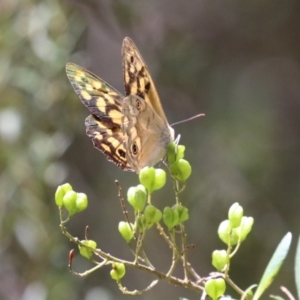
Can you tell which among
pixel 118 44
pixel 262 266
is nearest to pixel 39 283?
pixel 262 266

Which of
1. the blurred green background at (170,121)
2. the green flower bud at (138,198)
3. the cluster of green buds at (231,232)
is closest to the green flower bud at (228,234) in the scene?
the cluster of green buds at (231,232)

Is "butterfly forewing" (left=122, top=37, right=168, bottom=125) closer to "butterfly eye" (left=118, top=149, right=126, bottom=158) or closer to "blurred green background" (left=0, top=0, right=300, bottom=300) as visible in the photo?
"butterfly eye" (left=118, top=149, right=126, bottom=158)

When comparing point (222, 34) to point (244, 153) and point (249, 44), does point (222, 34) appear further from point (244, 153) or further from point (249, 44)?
point (244, 153)

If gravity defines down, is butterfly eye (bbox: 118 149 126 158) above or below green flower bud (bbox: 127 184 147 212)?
below

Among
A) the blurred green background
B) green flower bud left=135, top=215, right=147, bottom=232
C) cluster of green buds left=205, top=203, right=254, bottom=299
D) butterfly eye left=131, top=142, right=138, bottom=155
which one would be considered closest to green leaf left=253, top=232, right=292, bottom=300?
cluster of green buds left=205, top=203, right=254, bottom=299

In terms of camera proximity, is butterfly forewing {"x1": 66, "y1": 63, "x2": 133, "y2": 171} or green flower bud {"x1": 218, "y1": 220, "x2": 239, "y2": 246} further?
butterfly forewing {"x1": 66, "y1": 63, "x2": 133, "y2": 171}

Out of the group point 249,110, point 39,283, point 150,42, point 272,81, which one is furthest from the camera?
point 272,81
